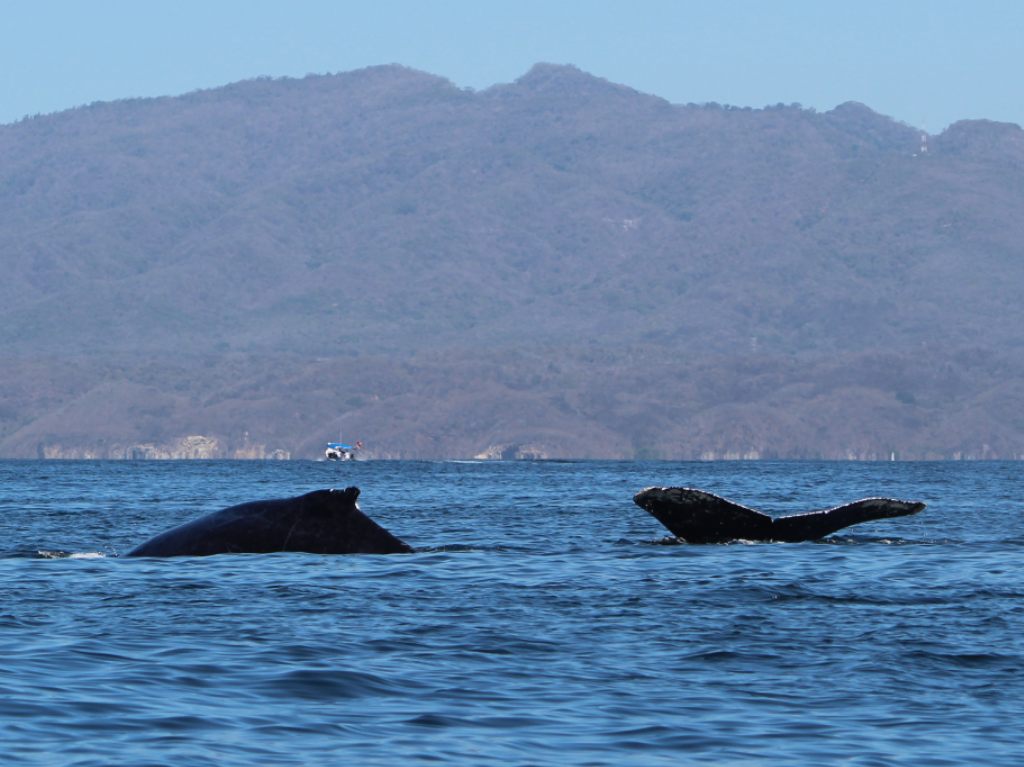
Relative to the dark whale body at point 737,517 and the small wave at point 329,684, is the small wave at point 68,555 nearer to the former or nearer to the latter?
the dark whale body at point 737,517

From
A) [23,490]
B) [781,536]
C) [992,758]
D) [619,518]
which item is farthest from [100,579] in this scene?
[23,490]

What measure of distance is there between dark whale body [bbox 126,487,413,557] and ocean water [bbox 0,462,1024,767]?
0.21 metres

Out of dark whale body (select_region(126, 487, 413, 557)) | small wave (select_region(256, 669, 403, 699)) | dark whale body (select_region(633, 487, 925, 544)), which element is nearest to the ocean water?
small wave (select_region(256, 669, 403, 699))

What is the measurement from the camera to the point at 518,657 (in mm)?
17453

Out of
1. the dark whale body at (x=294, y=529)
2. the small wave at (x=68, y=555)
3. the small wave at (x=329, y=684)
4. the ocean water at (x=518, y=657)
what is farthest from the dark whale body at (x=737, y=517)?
the small wave at (x=68, y=555)

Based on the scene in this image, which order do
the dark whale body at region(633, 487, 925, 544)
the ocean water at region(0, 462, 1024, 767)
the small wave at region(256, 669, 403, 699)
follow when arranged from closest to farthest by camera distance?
the ocean water at region(0, 462, 1024, 767)
the small wave at region(256, 669, 403, 699)
the dark whale body at region(633, 487, 925, 544)

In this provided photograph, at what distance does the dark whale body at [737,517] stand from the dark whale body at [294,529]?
347cm

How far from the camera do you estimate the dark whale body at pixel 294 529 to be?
75.2ft

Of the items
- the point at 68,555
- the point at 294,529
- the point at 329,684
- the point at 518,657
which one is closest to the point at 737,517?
the point at 294,529

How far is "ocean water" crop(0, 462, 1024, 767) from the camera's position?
13.8m

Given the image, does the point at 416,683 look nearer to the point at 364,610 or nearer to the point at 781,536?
the point at 364,610

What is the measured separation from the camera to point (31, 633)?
18.8 m

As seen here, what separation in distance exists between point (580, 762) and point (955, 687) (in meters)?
4.37

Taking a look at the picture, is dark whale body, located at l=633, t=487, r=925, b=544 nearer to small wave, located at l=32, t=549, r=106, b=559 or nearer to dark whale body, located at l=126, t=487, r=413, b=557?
dark whale body, located at l=126, t=487, r=413, b=557
